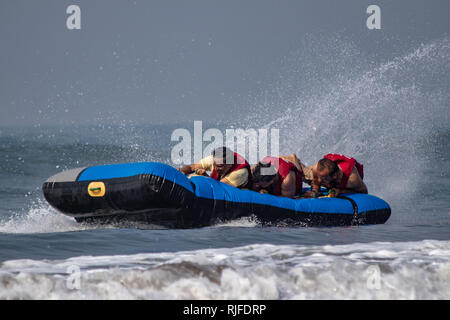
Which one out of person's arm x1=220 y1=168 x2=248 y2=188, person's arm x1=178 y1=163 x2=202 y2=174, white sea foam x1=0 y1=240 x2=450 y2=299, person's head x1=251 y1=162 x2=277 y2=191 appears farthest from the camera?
person's arm x1=178 y1=163 x2=202 y2=174

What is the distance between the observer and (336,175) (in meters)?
6.92

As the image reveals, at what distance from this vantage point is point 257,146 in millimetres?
13102

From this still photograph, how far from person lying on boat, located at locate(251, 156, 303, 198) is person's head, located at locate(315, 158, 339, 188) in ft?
1.00

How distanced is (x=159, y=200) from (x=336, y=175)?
225 centimetres

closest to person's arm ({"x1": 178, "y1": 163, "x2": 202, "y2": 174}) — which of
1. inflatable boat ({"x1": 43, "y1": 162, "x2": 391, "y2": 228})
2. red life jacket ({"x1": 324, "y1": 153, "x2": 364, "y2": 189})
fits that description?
inflatable boat ({"x1": 43, "y1": 162, "x2": 391, "y2": 228})

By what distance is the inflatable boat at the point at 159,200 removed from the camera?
567 centimetres

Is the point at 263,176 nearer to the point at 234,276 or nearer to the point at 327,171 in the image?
the point at 327,171

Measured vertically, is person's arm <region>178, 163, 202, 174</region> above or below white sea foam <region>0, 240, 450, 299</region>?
above

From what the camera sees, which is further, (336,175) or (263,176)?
(336,175)

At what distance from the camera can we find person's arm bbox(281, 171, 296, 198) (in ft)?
22.1

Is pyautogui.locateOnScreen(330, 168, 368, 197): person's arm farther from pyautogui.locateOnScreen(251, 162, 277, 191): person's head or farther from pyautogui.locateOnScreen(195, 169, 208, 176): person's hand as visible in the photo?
pyautogui.locateOnScreen(195, 169, 208, 176): person's hand
